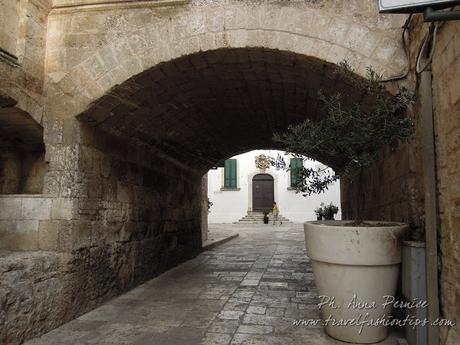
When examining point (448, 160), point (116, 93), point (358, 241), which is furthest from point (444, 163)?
point (116, 93)

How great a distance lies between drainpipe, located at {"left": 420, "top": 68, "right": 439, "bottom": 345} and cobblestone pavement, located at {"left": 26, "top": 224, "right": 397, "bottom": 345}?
547 millimetres

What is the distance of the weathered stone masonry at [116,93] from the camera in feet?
10.1

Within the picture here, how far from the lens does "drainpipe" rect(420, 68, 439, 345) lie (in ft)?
7.59

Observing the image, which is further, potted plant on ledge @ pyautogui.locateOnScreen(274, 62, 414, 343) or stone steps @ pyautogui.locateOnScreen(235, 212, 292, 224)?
stone steps @ pyautogui.locateOnScreen(235, 212, 292, 224)

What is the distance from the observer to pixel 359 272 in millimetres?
2539

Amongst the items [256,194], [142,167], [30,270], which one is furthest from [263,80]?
[256,194]

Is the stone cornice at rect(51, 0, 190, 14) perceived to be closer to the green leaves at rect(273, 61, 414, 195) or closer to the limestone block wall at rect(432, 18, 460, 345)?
the green leaves at rect(273, 61, 414, 195)

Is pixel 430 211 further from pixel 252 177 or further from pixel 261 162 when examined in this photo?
pixel 252 177

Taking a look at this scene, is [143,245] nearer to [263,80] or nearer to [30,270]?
[30,270]

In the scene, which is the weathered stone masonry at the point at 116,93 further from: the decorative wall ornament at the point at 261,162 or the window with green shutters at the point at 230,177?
the window with green shutters at the point at 230,177

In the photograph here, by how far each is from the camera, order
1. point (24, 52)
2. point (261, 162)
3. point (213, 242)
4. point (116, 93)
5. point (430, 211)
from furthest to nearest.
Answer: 1. point (261, 162)
2. point (213, 242)
3. point (116, 93)
4. point (24, 52)
5. point (430, 211)

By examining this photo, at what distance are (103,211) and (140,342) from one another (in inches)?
61.1

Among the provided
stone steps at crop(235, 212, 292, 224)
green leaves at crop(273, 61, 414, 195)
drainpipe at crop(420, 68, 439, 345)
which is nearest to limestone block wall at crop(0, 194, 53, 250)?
green leaves at crop(273, 61, 414, 195)

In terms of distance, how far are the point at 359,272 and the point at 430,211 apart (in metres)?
0.60
